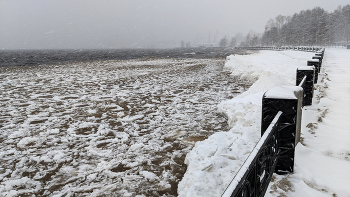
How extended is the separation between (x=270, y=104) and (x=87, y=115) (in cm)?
631

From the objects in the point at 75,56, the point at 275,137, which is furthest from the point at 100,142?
the point at 75,56

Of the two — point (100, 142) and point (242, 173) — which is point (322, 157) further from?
point (100, 142)

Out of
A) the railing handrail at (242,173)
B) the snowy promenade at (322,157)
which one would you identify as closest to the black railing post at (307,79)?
the snowy promenade at (322,157)

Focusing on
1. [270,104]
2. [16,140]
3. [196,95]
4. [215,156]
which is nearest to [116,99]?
[196,95]

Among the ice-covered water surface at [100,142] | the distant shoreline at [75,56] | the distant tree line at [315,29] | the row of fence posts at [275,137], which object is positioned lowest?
the ice-covered water surface at [100,142]

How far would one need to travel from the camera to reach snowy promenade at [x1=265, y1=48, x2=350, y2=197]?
2947 millimetres

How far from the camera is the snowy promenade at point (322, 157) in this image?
2.95 m

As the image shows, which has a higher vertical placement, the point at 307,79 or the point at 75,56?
the point at 75,56

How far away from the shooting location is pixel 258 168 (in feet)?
6.97

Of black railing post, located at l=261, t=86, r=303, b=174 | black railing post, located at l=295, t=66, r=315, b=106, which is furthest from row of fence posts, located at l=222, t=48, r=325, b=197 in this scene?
black railing post, located at l=295, t=66, r=315, b=106

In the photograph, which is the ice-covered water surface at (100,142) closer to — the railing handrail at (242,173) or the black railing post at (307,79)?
the railing handrail at (242,173)

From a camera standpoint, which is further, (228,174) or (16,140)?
(16,140)

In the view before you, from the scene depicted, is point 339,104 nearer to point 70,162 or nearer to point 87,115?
point 70,162

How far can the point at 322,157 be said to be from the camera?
372cm
